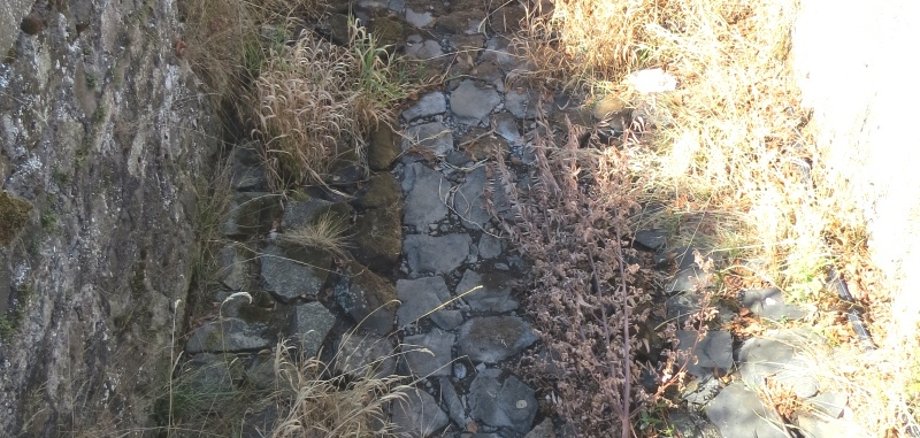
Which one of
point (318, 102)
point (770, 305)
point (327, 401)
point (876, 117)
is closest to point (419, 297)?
point (327, 401)

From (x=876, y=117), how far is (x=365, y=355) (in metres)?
2.26

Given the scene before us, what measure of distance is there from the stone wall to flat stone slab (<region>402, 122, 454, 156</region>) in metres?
1.74

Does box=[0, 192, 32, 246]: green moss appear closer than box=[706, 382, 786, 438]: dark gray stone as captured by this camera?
Yes

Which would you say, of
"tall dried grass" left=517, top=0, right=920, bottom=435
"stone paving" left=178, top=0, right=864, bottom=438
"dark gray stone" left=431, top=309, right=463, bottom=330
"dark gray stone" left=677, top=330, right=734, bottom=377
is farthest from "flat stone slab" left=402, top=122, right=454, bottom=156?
"dark gray stone" left=677, top=330, right=734, bottom=377

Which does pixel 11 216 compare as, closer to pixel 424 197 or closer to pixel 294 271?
pixel 294 271

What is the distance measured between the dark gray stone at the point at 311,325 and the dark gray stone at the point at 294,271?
2.9 inches

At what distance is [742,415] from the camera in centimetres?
276

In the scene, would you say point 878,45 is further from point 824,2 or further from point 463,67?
point 463,67

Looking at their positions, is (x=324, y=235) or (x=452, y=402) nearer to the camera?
(x=452, y=402)

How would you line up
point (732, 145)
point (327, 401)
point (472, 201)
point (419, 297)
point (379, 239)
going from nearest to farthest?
point (327, 401), point (419, 297), point (379, 239), point (732, 145), point (472, 201)

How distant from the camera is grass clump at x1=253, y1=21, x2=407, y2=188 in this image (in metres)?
3.45

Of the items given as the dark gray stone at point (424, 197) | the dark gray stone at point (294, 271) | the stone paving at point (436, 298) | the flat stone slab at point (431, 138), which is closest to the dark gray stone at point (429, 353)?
the stone paving at point (436, 298)

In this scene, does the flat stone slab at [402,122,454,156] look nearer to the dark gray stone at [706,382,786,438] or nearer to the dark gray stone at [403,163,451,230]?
the dark gray stone at [403,163,451,230]

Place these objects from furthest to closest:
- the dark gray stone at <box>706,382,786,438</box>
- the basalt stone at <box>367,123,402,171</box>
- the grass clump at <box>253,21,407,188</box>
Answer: the basalt stone at <box>367,123,402,171</box>, the grass clump at <box>253,21,407,188</box>, the dark gray stone at <box>706,382,786,438</box>
